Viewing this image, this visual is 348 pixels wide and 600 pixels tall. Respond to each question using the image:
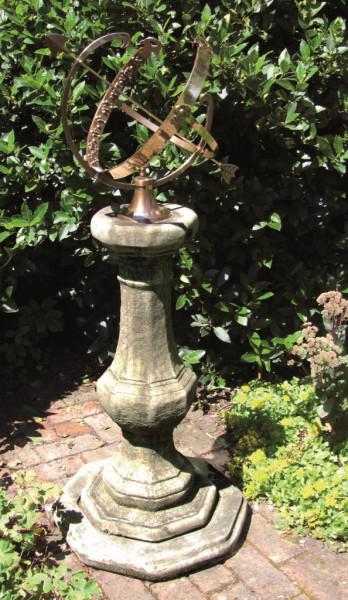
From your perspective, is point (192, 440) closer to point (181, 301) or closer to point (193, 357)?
point (193, 357)

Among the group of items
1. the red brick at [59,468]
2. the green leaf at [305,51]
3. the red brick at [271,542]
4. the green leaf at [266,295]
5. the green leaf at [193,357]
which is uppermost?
the green leaf at [305,51]

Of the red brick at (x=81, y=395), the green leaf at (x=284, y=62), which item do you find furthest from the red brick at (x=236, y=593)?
the green leaf at (x=284, y=62)

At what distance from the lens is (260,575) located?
126 inches

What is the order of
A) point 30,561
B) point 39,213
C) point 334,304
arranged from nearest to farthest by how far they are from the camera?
point 30,561
point 334,304
point 39,213

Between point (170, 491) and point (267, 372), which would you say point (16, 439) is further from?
point (267, 372)

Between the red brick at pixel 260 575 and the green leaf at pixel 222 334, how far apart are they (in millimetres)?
1505

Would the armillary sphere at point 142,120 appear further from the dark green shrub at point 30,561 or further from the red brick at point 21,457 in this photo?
the red brick at point 21,457

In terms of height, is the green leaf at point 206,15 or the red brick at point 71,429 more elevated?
the green leaf at point 206,15

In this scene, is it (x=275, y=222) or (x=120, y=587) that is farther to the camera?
(x=275, y=222)

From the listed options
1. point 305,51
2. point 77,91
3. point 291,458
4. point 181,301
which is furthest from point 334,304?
point 77,91

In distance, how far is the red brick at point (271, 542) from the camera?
333cm

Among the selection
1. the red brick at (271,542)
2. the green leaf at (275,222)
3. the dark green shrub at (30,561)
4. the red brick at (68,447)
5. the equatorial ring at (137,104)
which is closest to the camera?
the dark green shrub at (30,561)

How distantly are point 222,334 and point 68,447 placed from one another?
50.0 inches

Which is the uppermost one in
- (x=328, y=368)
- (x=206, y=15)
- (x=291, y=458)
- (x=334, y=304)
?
(x=206, y=15)
